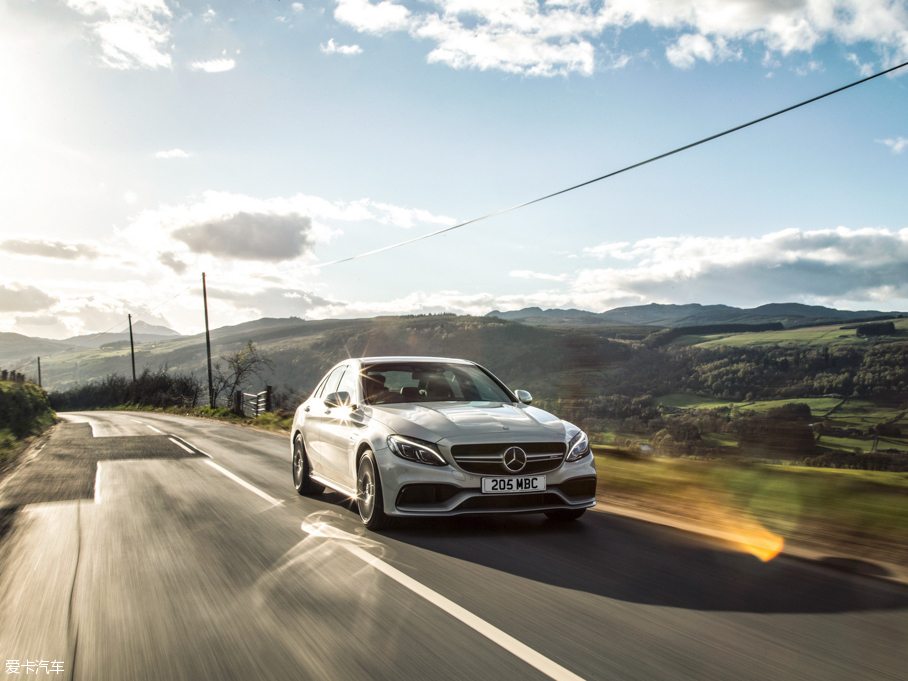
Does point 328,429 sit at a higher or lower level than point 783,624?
higher

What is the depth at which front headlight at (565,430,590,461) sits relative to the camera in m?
6.14

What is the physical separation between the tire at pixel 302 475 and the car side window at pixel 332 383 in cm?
64

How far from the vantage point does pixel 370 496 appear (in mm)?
6320

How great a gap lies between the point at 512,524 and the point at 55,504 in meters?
5.57

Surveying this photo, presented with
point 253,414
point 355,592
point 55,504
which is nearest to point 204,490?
point 55,504

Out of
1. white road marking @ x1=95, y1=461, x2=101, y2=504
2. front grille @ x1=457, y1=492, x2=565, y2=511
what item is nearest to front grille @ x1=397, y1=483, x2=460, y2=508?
front grille @ x1=457, y1=492, x2=565, y2=511

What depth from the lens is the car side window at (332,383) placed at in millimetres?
8359

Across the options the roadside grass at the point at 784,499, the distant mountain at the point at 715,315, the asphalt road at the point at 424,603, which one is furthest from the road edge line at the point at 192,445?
the distant mountain at the point at 715,315

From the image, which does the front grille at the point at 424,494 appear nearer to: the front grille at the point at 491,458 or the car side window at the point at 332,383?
the front grille at the point at 491,458

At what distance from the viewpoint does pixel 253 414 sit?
101 ft

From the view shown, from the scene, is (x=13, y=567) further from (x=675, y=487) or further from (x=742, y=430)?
(x=742, y=430)

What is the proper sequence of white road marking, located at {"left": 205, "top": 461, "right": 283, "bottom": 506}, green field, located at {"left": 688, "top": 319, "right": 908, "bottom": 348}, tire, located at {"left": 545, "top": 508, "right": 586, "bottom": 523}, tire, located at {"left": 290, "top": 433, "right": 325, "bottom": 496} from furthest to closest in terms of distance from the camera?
green field, located at {"left": 688, "top": 319, "right": 908, "bottom": 348}, tire, located at {"left": 290, "top": 433, "right": 325, "bottom": 496}, white road marking, located at {"left": 205, "top": 461, "right": 283, "bottom": 506}, tire, located at {"left": 545, "top": 508, "right": 586, "bottom": 523}

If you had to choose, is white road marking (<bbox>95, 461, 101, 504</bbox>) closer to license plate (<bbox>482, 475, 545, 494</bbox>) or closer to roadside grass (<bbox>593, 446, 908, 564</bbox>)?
license plate (<bbox>482, 475, 545, 494</bbox>)

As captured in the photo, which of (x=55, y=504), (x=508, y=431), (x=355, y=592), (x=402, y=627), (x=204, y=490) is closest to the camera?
(x=402, y=627)
